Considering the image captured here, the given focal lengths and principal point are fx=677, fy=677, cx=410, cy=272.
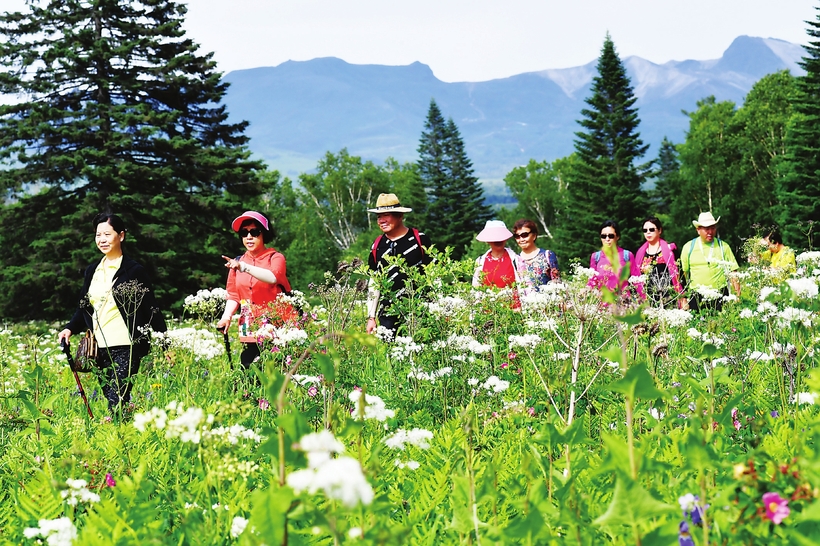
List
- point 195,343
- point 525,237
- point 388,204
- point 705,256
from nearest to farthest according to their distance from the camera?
point 195,343
point 388,204
point 525,237
point 705,256

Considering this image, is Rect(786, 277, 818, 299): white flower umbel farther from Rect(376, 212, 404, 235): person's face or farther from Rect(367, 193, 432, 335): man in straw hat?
Rect(376, 212, 404, 235): person's face

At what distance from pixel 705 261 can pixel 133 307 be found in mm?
6329

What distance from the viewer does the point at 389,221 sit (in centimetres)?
635

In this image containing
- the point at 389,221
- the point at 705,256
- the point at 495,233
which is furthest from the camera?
the point at 705,256

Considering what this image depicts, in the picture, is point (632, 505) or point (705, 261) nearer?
point (632, 505)

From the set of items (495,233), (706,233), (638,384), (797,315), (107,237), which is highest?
(638,384)

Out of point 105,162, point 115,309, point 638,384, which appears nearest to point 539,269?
point 115,309

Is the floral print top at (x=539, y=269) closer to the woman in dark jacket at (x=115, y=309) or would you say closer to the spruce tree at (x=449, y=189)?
the woman in dark jacket at (x=115, y=309)

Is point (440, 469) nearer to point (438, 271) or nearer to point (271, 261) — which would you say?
point (438, 271)

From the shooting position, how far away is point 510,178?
90.1 meters

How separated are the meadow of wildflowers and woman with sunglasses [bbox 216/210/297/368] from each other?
344mm

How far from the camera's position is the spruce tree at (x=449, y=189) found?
210 feet

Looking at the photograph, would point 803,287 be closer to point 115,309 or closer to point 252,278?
point 252,278

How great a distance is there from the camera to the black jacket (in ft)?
17.5
